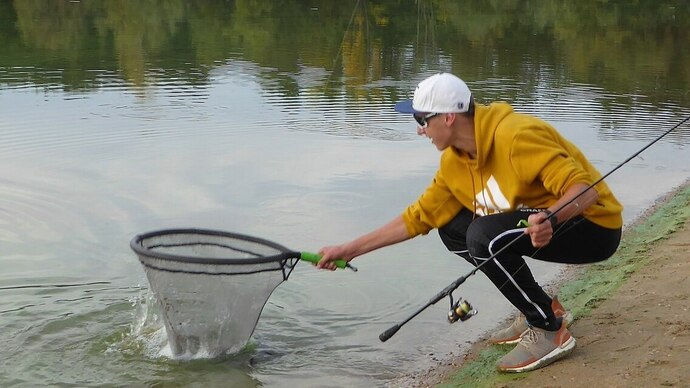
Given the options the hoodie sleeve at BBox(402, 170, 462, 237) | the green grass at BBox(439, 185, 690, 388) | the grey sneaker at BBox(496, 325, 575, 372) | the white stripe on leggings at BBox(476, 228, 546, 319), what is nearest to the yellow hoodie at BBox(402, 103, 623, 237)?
the hoodie sleeve at BBox(402, 170, 462, 237)

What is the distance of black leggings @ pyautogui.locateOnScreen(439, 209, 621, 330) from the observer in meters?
3.85

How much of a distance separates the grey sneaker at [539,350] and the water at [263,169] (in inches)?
27.7

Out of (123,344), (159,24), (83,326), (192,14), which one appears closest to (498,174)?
(123,344)

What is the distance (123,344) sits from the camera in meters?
4.86

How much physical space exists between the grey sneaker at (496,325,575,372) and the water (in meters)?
0.70

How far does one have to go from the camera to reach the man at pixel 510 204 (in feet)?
11.9

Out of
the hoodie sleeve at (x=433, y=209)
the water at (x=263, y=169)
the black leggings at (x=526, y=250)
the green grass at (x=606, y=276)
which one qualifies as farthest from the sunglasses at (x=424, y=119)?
the water at (x=263, y=169)

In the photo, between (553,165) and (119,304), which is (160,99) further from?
(553,165)

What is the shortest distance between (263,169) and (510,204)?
5.25m

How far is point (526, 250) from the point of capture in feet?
12.9

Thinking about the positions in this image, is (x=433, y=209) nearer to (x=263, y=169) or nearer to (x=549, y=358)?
(x=549, y=358)

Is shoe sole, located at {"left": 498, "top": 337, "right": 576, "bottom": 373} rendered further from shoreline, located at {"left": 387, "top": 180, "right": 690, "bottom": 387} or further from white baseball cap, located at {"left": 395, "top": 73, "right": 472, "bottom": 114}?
white baseball cap, located at {"left": 395, "top": 73, "right": 472, "bottom": 114}

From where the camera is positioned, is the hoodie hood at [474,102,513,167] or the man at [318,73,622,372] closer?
the man at [318,73,622,372]

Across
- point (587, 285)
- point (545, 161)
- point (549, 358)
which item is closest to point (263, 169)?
point (587, 285)
